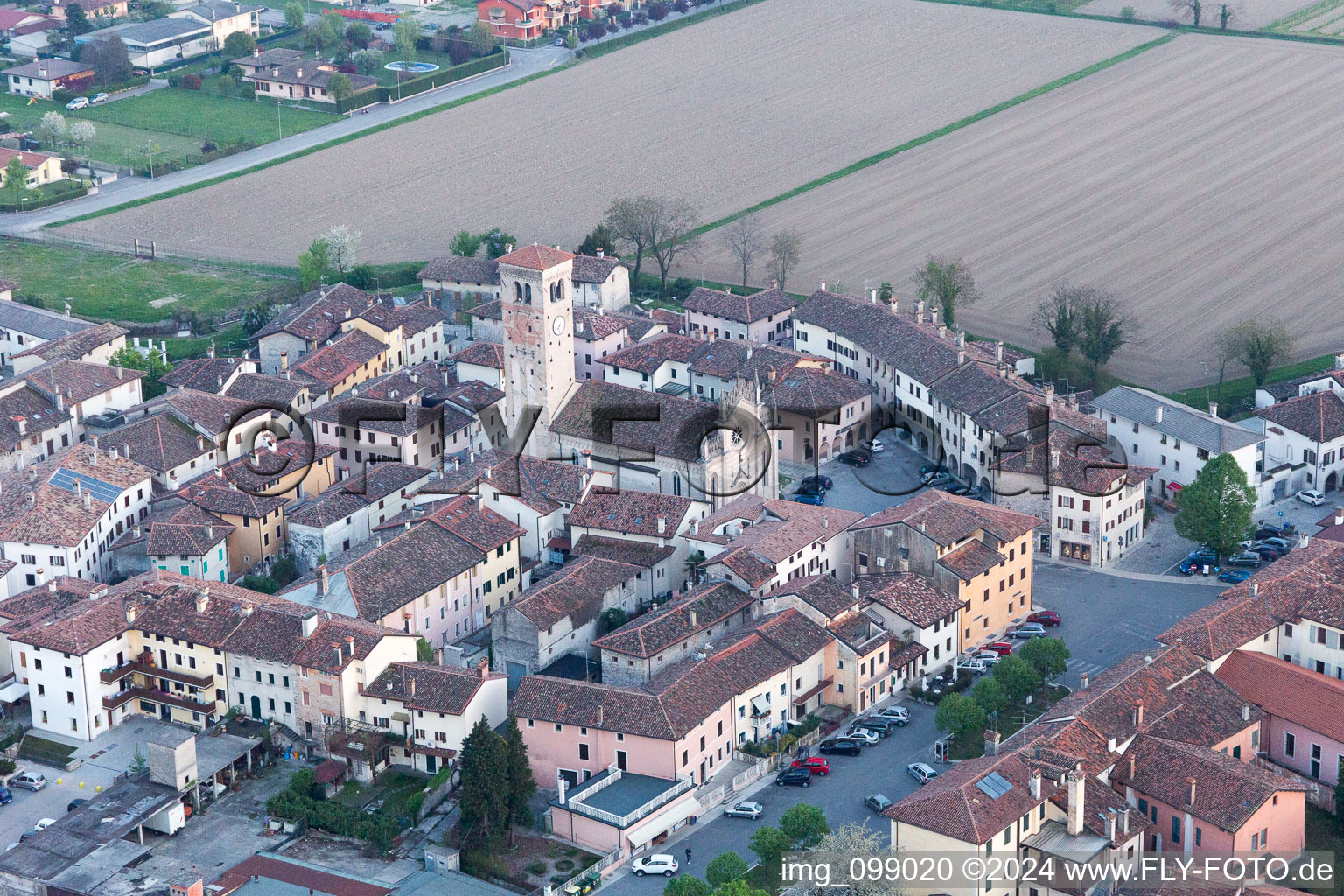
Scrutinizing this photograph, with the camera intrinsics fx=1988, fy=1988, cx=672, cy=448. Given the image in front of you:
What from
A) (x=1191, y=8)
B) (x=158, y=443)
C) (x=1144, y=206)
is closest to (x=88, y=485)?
(x=158, y=443)

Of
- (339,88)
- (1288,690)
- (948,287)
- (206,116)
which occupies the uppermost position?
(339,88)

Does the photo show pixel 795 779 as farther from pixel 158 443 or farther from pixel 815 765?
pixel 158 443

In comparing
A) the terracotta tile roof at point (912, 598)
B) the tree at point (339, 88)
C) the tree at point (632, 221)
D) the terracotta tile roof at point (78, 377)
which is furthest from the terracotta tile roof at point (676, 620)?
the tree at point (339, 88)

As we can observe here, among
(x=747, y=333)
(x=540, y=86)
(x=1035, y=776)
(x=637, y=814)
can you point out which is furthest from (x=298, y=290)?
(x=1035, y=776)

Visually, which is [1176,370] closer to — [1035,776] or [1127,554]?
[1127,554]

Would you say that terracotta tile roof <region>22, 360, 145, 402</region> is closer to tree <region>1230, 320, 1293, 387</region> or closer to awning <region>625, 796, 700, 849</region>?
awning <region>625, 796, 700, 849</region>

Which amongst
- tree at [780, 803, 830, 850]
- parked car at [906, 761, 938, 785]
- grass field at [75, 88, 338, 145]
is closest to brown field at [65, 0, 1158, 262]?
grass field at [75, 88, 338, 145]
